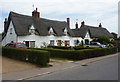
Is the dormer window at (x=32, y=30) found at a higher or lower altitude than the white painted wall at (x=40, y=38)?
higher

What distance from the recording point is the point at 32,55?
1148 centimetres

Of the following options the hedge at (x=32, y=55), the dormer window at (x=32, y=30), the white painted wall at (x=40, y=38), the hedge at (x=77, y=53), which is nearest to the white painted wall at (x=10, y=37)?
the white painted wall at (x=40, y=38)

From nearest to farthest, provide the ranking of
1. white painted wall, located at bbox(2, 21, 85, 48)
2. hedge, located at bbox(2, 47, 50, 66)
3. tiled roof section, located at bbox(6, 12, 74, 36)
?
hedge, located at bbox(2, 47, 50, 66) → white painted wall, located at bbox(2, 21, 85, 48) → tiled roof section, located at bbox(6, 12, 74, 36)

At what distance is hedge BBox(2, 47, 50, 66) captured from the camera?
10.6 m

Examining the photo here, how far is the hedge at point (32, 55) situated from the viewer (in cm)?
1064

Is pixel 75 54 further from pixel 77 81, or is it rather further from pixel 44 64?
pixel 77 81

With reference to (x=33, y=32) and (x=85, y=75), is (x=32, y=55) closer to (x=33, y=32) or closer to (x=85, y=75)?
(x=85, y=75)

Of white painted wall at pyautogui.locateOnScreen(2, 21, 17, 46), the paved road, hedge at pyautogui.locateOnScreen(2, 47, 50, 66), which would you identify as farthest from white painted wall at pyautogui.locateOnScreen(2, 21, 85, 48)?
the paved road

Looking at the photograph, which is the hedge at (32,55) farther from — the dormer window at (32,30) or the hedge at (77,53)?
the dormer window at (32,30)

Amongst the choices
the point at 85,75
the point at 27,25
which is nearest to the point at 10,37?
the point at 27,25

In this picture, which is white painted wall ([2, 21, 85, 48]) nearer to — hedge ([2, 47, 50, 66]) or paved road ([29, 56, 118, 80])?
hedge ([2, 47, 50, 66])

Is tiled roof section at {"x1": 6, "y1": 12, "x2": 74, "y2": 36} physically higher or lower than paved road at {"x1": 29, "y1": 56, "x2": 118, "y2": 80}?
Answer: higher

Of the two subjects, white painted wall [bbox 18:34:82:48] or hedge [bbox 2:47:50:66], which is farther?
white painted wall [bbox 18:34:82:48]

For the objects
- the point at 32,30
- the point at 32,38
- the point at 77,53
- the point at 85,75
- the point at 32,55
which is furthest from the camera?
the point at 32,30
